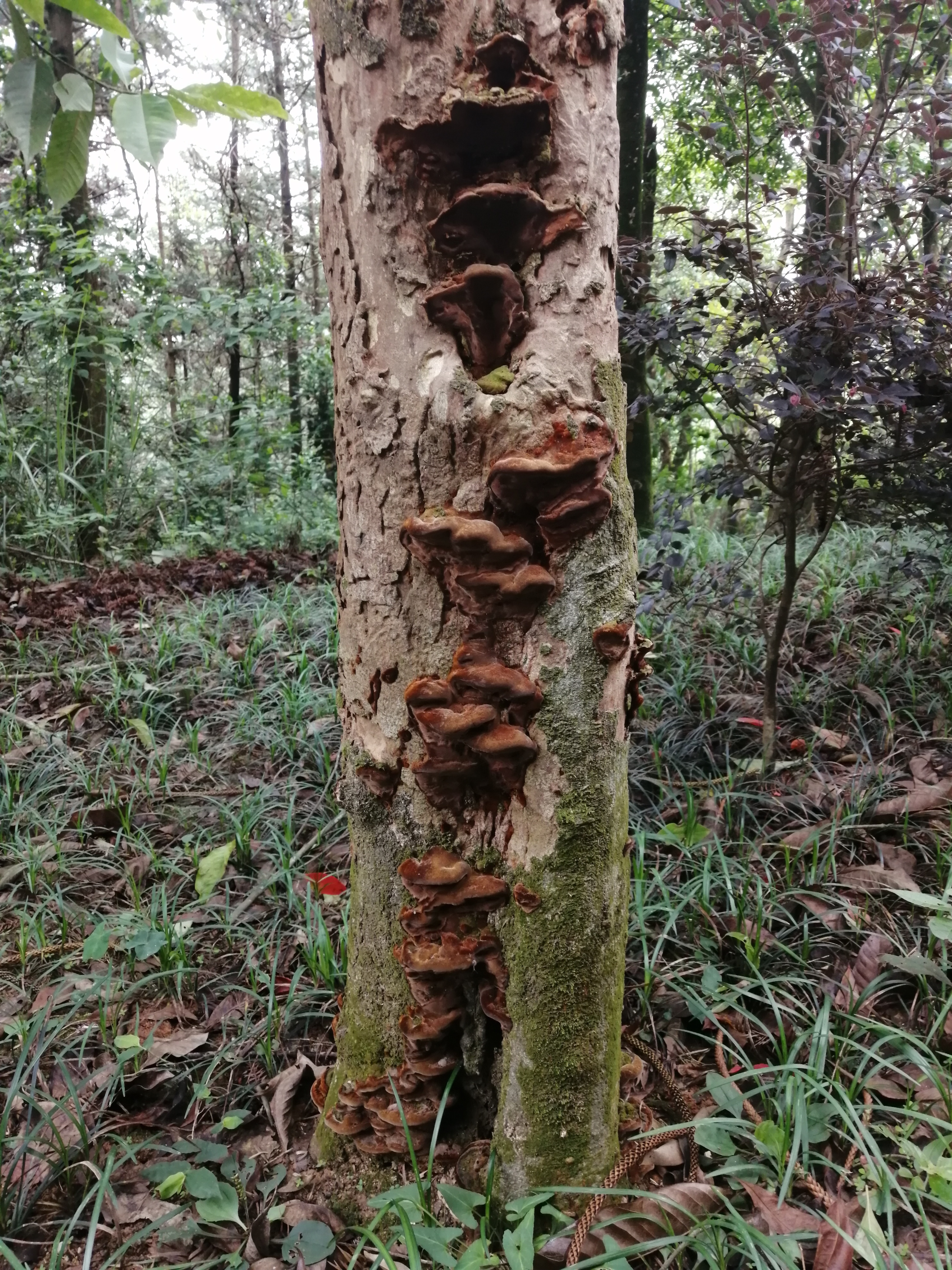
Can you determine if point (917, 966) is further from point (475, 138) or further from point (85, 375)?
point (85, 375)

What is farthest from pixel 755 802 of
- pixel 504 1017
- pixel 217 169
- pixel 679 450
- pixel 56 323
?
pixel 217 169

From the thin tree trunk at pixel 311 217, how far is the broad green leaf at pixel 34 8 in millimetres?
10545

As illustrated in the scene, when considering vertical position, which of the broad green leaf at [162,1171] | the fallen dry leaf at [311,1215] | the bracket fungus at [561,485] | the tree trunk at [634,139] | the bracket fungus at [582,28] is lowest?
the fallen dry leaf at [311,1215]

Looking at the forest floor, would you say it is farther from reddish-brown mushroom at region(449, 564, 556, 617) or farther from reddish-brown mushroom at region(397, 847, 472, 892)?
reddish-brown mushroom at region(449, 564, 556, 617)

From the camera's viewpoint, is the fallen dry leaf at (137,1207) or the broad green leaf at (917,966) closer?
the fallen dry leaf at (137,1207)

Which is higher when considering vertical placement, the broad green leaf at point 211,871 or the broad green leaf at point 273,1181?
the broad green leaf at point 211,871

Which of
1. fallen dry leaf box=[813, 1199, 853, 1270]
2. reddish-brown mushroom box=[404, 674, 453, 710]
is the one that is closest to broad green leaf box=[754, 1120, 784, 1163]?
fallen dry leaf box=[813, 1199, 853, 1270]

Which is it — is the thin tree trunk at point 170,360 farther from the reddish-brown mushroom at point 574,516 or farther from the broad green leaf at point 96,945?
the reddish-brown mushroom at point 574,516

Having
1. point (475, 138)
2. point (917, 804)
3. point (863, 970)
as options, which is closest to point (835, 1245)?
point (863, 970)

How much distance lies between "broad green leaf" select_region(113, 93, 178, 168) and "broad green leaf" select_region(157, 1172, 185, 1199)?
1.72m

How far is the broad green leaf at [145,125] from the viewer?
0.99m

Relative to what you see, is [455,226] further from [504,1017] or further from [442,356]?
[504,1017]

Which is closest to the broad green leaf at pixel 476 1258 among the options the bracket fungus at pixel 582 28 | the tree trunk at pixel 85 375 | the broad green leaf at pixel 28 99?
the broad green leaf at pixel 28 99

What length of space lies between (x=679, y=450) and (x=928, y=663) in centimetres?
281
